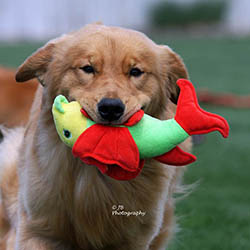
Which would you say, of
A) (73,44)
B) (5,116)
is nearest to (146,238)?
(73,44)

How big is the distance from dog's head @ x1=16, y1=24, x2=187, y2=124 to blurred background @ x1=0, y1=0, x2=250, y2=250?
162cm

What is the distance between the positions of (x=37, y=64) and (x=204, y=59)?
49.2ft

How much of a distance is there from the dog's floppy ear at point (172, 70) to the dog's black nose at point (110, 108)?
716mm

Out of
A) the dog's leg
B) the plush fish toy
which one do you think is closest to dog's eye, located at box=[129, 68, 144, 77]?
the plush fish toy

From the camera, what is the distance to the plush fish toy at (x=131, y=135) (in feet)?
8.33

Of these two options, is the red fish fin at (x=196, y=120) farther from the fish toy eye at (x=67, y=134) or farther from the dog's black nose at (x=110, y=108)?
the fish toy eye at (x=67, y=134)

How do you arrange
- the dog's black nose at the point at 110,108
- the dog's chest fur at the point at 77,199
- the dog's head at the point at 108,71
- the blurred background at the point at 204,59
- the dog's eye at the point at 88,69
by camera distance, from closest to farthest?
the dog's black nose at the point at 110,108
the dog's head at the point at 108,71
the dog's eye at the point at 88,69
the dog's chest fur at the point at 77,199
the blurred background at the point at 204,59

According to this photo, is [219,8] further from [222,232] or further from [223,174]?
[222,232]

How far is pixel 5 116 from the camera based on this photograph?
21.2 feet

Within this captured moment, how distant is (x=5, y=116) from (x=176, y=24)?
21538mm

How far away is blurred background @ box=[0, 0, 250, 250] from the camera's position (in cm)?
460

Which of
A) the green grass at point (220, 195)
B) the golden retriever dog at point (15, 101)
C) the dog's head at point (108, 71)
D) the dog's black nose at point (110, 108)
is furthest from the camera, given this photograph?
the golden retriever dog at point (15, 101)

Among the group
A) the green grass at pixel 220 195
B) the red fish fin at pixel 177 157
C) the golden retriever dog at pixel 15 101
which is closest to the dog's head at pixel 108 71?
Answer: the red fish fin at pixel 177 157

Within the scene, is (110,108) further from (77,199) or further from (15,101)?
(15,101)
